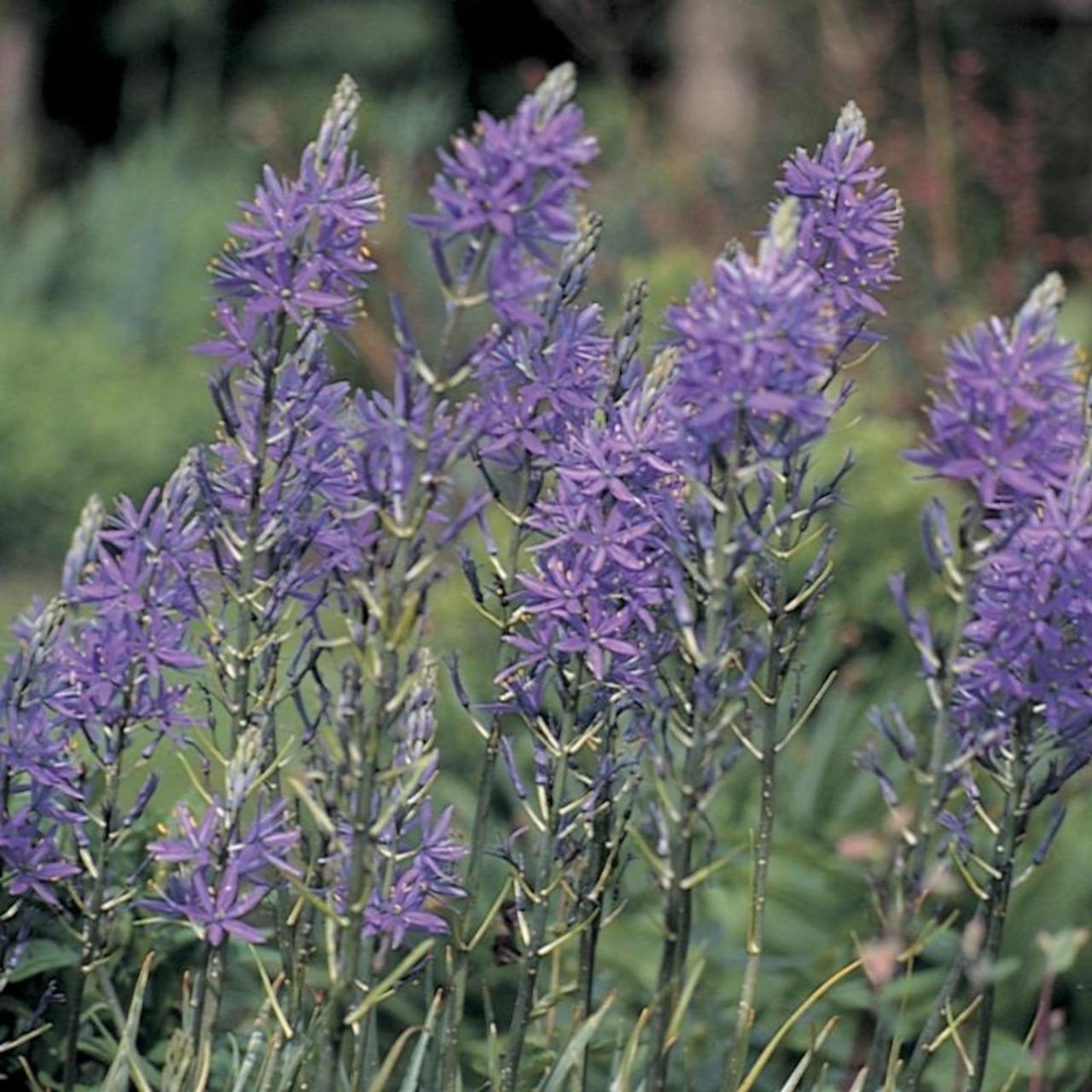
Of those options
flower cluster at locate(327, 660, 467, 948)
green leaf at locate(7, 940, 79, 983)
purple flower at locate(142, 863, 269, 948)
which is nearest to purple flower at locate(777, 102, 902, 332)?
flower cluster at locate(327, 660, 467, 948)

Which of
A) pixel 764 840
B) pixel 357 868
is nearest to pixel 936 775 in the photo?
pixel 764 840

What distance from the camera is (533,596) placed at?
282cm

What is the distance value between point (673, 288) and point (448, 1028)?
465cm

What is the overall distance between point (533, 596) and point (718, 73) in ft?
40.5

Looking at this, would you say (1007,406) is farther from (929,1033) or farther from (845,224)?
(929,1033)

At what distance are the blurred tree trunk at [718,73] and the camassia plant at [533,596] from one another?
440 inches

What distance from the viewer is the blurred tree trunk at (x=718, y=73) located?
14141mm

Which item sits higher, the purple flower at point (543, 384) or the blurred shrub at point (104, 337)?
the blurred shrub at point (104, 337)

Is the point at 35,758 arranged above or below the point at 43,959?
above

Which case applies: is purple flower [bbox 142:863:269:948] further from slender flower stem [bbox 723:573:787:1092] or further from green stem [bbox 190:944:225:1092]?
slender flower stem [bbox 723:573:787:1092]

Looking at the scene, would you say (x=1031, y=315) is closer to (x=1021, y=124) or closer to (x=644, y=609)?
(x=644, y=609)

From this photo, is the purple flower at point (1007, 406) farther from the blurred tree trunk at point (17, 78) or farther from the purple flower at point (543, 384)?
the blurred tree trunk at point (17, 78)

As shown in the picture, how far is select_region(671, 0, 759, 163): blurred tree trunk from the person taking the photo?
14141 millimetres

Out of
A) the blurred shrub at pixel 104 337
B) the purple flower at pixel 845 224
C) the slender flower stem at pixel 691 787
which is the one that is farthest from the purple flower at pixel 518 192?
the blurred shrub at pixel 104 337
